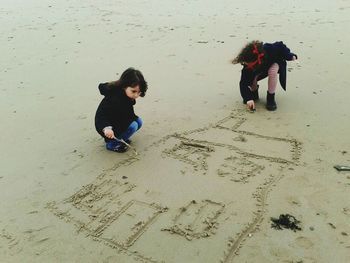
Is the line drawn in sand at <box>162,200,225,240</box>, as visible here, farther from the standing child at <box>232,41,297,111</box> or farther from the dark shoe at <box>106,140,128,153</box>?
the standing child at <box>232,41,297,111</box>

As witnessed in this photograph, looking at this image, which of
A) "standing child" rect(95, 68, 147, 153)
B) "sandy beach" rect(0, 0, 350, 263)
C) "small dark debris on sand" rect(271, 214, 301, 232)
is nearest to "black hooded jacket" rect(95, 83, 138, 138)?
"standing child" rect(95, 68, 147, 153)

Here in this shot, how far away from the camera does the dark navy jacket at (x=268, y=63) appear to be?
407cm

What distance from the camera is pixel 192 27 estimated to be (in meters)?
7.10

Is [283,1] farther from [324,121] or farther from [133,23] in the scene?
[324,121]

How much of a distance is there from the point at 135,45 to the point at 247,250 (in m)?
4.64

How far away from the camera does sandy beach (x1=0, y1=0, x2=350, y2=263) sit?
2.38 m

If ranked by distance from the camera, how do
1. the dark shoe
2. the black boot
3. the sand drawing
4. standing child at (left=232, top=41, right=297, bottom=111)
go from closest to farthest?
the sand drawing
the dark shoe
standing child at (left=232, top=41, right=297, bottom=111)
the black boot

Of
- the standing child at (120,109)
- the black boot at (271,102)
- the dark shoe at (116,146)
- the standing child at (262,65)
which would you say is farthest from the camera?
the black boot at (271,102)

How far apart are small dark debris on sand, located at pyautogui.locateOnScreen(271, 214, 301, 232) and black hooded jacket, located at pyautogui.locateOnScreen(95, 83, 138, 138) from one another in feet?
5.14

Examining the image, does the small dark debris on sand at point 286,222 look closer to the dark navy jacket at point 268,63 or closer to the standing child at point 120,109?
the standing child at point 120,109

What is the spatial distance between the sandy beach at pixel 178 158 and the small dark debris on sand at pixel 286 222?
0.03 metres

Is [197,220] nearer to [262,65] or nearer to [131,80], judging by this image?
[131,80]

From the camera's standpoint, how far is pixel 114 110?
341 cm

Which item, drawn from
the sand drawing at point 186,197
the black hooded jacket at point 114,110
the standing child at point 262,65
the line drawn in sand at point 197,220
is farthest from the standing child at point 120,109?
the standing child at point 262,65
